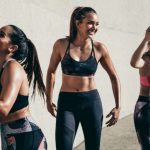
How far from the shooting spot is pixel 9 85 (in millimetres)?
3135

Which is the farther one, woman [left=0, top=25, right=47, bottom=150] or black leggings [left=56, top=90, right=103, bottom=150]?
black leggings [left=56, top=90, right=103, bottom=150]

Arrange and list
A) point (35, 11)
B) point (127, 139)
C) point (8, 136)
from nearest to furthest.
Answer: point (8, 136) → point (35, 11) → point (127, 139)

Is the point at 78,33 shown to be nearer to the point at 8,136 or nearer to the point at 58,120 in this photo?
the point at 58,120

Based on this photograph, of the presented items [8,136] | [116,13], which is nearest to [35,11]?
[8,136]

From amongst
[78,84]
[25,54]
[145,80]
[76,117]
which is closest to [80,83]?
[78,84]

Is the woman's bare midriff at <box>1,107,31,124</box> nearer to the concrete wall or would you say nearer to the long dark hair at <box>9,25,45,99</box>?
the long dark hair at <box>9,25,45,99</box>

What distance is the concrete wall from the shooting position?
578 centimetres

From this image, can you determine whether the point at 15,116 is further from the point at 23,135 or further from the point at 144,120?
the point at 144,120

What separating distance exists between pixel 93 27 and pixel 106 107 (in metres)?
4.51

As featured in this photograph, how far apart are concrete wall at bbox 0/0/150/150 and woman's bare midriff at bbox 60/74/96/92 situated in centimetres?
98

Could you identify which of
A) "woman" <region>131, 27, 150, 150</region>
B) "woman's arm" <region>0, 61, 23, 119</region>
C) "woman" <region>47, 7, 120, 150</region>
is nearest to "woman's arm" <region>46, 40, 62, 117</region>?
"woman" <region>47, 7, 120, 150</region>

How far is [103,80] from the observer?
9031 millimetres

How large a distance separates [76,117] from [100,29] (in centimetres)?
406

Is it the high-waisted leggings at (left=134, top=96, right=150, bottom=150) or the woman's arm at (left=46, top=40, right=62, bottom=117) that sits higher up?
the woman's arm at (left=46, top=40, right=62, bottom=117)
